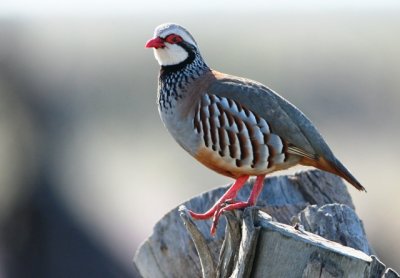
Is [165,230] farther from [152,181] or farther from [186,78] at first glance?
[152,181]

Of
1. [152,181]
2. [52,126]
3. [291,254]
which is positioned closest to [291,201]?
[291,254]

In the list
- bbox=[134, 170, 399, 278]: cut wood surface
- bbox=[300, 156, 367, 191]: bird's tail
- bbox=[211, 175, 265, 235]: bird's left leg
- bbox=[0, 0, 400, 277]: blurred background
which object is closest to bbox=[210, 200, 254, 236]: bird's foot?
bbox=[211, 175, 265, 235]: bird's left leg

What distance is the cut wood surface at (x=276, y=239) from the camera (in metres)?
5.29

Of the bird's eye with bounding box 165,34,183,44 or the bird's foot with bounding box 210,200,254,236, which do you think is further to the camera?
the bird's eye with bounding box 165,34,183,44

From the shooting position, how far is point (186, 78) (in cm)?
769

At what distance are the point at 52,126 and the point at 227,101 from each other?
10.8m

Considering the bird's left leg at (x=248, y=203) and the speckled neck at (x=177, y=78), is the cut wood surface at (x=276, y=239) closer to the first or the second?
the bird's left leg at (x=248, y=203)

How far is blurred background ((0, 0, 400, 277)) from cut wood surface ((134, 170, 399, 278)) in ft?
20.0

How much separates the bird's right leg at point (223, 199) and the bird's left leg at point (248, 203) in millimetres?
45

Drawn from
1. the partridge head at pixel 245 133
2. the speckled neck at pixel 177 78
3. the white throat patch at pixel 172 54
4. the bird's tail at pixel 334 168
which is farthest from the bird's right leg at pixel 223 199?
the white throat patch at pixel 172 54

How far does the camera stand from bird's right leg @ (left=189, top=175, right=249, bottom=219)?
679cm

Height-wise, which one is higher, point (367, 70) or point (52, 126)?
point (367, 70)

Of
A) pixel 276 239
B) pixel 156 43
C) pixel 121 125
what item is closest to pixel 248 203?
pixel 276 239

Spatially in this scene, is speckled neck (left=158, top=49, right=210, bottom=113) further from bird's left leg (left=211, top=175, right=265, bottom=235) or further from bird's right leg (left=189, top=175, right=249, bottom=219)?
bird's left leg (left=211, top=175, right=265, bottom=235)
